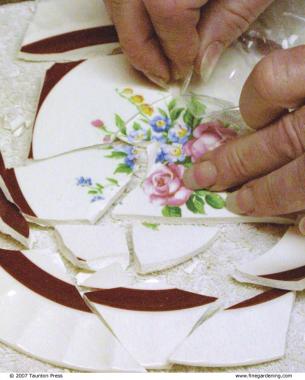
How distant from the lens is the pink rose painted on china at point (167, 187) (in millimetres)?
879

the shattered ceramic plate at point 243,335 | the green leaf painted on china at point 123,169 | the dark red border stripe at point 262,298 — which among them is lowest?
the shattered ceramic plate at point 243,335

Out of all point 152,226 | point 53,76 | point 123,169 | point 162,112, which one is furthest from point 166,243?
point 53,76

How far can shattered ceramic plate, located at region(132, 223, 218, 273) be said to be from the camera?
0.82 meters

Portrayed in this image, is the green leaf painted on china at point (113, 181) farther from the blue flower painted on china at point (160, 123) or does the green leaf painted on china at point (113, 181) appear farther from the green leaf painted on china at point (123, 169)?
the blue flower painted on china at point (160, 123)

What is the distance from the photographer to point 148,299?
31.2 inches

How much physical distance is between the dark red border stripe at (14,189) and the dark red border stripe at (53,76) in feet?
0.42

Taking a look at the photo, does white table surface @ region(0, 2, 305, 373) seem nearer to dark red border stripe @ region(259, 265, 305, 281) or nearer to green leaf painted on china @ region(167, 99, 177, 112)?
dark red border stripe @ region(259, 265, 305, 281)

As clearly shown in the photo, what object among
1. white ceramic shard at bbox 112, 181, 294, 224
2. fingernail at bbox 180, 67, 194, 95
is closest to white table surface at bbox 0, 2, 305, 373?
white ceramic shard at bbox 112, 181, 294, 224

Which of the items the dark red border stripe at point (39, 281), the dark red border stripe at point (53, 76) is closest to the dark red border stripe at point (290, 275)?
the dark red border stripe at point (39, 281)

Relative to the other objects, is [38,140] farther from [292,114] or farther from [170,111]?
[292,114]

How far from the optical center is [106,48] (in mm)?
1082

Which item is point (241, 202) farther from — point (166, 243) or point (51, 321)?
point (51, 321)

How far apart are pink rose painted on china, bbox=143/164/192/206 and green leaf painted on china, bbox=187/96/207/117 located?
0.11 metres

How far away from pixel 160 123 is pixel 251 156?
18cm
